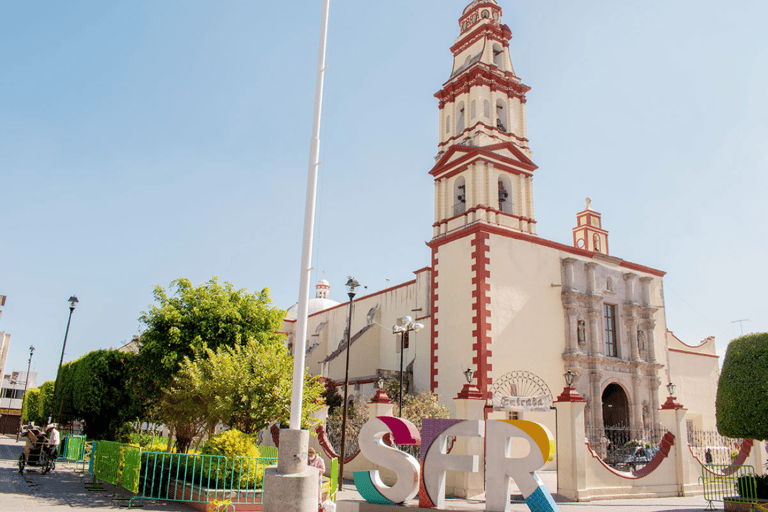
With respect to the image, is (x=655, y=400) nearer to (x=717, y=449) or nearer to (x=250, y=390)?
(x=717, y=449)

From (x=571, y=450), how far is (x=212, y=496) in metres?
9.66

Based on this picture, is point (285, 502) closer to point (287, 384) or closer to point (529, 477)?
point (529, 477)

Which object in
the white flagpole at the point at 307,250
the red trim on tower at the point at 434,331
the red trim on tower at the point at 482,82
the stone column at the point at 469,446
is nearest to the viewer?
the white flagpole at the point at 307,250

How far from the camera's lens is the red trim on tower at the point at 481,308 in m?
22.1

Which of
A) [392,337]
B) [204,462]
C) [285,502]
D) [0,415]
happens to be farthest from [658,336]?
[0,415]

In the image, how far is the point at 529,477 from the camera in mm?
10914

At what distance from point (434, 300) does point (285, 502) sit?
735 inches

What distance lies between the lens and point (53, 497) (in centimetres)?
1304

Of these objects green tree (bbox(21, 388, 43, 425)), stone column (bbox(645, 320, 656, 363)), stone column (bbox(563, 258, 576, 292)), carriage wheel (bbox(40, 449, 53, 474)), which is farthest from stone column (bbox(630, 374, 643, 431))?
green tree (bbox(21, 388, 43, 425))

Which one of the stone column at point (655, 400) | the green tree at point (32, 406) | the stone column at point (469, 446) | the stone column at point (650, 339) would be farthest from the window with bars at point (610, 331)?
the green tree at point (32, 406)

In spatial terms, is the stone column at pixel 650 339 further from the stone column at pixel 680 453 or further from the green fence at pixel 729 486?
the stone column at pixel 680 453

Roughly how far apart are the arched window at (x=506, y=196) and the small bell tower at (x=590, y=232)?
569 centimetres

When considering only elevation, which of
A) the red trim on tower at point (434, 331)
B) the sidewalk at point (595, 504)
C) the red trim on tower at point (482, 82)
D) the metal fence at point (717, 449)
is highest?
the red trim on tower at point (482, 82)

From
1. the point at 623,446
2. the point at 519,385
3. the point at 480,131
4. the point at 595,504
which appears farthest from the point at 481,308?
the point at 595,504
